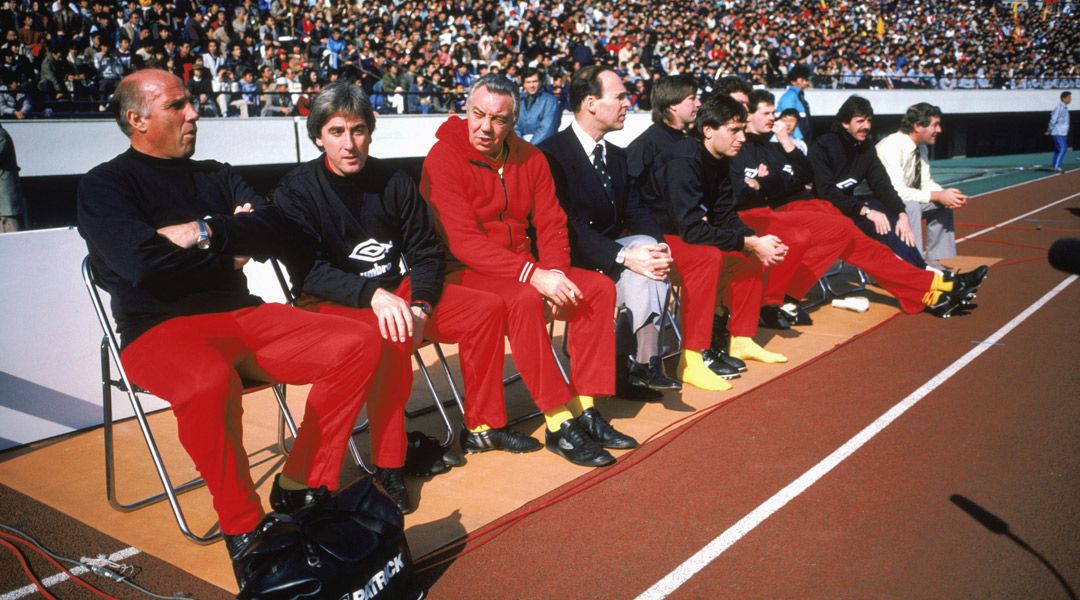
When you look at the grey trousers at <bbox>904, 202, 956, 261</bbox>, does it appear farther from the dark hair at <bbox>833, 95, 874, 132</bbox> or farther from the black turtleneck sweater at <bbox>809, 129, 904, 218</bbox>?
the dark hair at <bbox>833, 95, 874, 132</bbox>

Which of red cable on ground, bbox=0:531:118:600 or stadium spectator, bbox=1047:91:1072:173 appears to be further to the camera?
stadium spectator, bbox=1047:91:1072:173

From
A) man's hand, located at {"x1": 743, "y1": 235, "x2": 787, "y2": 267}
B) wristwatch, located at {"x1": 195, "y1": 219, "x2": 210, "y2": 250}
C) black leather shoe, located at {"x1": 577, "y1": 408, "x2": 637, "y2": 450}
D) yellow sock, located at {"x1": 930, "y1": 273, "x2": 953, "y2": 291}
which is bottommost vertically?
black leather shoe, located at {"x1": 577, "y1": 408, "x2": 637, "y2": 450}

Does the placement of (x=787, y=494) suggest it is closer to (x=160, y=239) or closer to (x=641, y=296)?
(x=641, y=296)

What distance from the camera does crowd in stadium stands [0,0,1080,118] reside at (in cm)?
1130

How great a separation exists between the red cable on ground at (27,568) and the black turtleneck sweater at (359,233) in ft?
4.91

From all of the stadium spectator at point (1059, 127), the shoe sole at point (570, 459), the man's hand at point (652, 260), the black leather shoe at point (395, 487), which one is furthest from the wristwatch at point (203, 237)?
the stadium spectator at point (1059, 127)

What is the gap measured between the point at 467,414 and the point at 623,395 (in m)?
1.23

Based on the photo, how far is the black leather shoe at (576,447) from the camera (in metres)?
3.79

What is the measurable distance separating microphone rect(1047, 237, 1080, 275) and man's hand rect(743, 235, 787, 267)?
12.9 ft

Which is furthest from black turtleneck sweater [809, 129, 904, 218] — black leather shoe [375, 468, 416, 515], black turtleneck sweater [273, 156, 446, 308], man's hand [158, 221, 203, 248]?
man's hand [158, 221, 203, 248]

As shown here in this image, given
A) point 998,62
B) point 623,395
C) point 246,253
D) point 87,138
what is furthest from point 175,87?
point 998,62

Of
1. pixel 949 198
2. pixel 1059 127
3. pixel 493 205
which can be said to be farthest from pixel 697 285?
pixel 1059 127

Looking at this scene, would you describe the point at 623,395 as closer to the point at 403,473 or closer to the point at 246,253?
the point at 403,473

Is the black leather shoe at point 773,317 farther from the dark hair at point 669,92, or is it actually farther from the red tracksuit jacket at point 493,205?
the red tracksuit jacket at point 493,205
